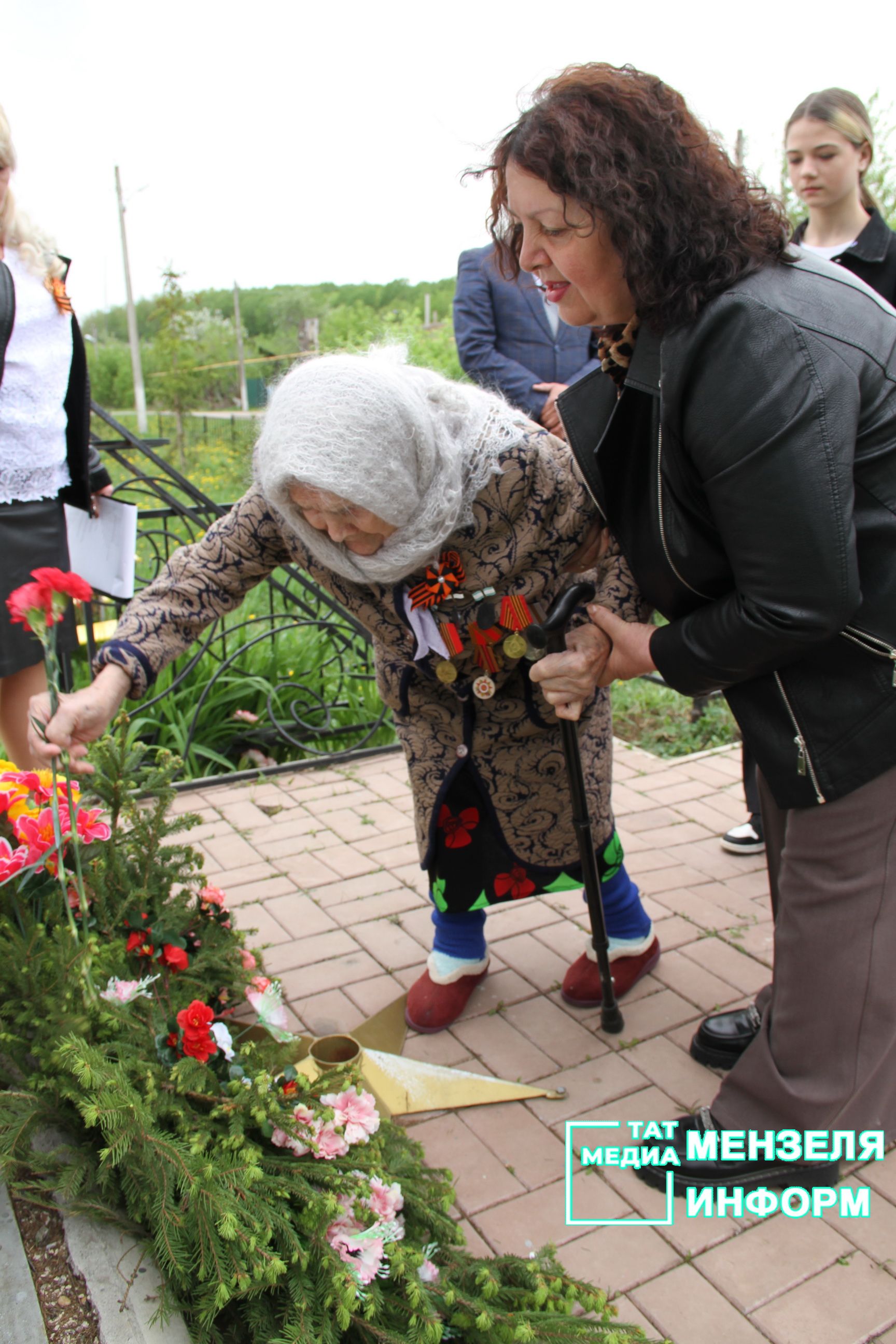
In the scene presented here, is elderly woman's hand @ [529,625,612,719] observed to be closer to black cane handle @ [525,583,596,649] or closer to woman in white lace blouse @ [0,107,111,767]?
black cane handle @ [525,583,596,649]

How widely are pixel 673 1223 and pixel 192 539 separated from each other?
4093mm

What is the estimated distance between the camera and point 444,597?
212 centimetres

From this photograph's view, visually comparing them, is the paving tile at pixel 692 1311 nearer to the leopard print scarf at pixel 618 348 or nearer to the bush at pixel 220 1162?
the bush at pixel 220 1162

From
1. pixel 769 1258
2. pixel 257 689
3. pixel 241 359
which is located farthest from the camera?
pixel 241 359

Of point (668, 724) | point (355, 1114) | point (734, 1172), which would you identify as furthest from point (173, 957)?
point (668, 724)

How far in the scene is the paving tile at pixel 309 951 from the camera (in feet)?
9.63

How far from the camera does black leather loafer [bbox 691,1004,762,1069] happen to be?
241cm

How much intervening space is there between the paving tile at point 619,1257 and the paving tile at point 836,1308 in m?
0.19

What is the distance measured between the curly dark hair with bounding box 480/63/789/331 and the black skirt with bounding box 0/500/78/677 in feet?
6.24

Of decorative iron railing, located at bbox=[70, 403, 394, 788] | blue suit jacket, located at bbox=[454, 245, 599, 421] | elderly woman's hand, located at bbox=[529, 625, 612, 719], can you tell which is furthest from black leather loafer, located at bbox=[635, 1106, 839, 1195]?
blue suit jacket, located at bbox=[454, 245, 599, 421]

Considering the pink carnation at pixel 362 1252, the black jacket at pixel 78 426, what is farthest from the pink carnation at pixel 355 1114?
the black jacket at pixel 78 426

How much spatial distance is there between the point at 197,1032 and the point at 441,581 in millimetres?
964

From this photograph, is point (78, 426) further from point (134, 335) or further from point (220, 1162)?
point (134, 335)

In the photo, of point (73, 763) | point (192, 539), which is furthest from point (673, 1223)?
point (192, 539)
